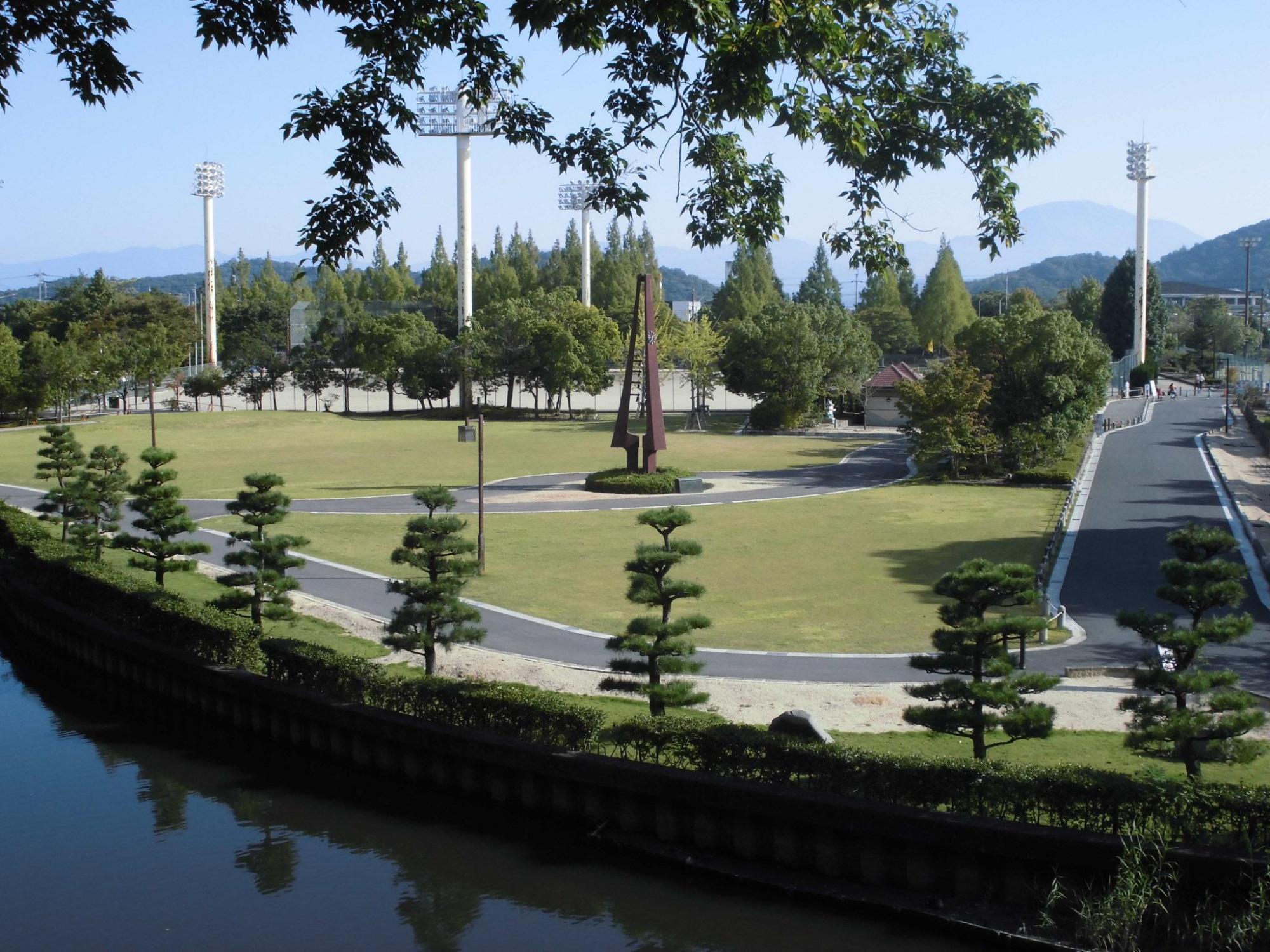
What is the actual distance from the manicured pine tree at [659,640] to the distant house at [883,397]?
182ft

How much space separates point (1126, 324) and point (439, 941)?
9079cm

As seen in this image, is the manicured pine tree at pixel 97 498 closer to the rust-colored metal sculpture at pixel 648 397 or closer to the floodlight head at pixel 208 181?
the rust-colored metal sculpture at pixel 648 397

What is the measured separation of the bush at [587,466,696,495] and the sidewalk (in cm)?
1863

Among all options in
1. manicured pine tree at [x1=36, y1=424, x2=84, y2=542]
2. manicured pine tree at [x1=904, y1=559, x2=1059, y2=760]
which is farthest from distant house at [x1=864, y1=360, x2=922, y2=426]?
manicured pine tree at [x1=904, y1=559, x2=1059, y2=760]

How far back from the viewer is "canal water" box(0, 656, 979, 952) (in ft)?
43.9

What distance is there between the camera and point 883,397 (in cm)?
7231

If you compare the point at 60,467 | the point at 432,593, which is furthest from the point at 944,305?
the point at 432,593

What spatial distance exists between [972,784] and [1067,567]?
57.8ft

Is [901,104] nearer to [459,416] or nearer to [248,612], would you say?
[248,612]

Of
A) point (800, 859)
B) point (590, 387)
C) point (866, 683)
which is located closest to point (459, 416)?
point (590, 387)

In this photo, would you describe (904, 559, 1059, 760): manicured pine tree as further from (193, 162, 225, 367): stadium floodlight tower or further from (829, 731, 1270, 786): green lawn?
(193, 162, 225, 367): stadium floodlight tower

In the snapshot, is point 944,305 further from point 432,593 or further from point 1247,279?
point 432,593

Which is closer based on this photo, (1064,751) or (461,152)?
(1064,751)

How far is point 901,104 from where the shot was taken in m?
10.3
